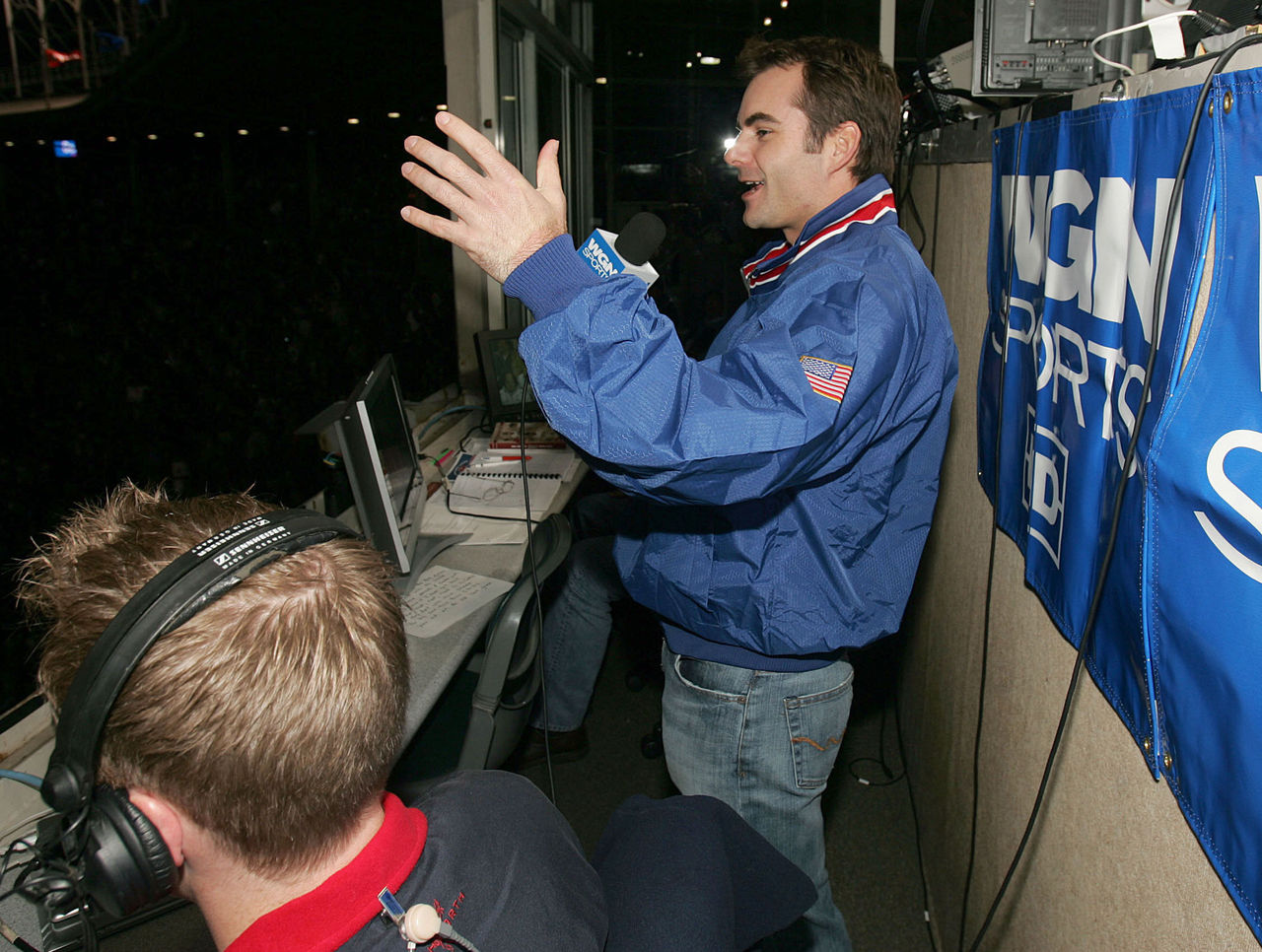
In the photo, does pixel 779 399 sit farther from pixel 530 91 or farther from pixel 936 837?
pixel 530 91

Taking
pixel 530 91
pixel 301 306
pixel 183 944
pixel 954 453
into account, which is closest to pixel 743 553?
pixel 954 453

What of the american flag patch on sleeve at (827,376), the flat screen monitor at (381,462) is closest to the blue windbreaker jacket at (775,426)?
the american flag patch on sleeve at (827,376)

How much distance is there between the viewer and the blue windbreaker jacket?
2.84 ft

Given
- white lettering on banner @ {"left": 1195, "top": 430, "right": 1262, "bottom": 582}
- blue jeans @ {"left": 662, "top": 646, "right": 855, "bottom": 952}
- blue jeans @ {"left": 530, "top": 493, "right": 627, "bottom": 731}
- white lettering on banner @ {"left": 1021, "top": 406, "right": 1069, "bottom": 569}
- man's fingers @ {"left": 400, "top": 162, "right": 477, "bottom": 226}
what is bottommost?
blue jeans @ {"left": 530, "top": 493, "right": 627, "bottom": 731}

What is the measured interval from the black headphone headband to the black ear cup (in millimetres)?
22

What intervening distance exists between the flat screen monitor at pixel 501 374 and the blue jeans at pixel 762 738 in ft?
6.12

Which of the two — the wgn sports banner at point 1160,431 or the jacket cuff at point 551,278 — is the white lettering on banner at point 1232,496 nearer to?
the wgn sports banner at point 1160,431

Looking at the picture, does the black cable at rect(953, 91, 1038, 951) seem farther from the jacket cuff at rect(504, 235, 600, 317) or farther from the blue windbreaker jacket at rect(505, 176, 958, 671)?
the jacket cuff at rect(504, 235, 600, 317)

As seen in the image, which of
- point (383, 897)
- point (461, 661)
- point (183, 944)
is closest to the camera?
point (383, 897)

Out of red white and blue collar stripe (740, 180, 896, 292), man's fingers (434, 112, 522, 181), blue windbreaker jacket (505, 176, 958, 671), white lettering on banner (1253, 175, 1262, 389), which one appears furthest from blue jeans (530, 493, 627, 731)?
white lettering on banner (1253, 175, 1262, 389)

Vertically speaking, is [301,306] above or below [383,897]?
above

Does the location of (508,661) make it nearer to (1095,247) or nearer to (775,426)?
(775,426)

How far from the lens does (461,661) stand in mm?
1602

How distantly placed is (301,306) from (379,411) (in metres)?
0.66
